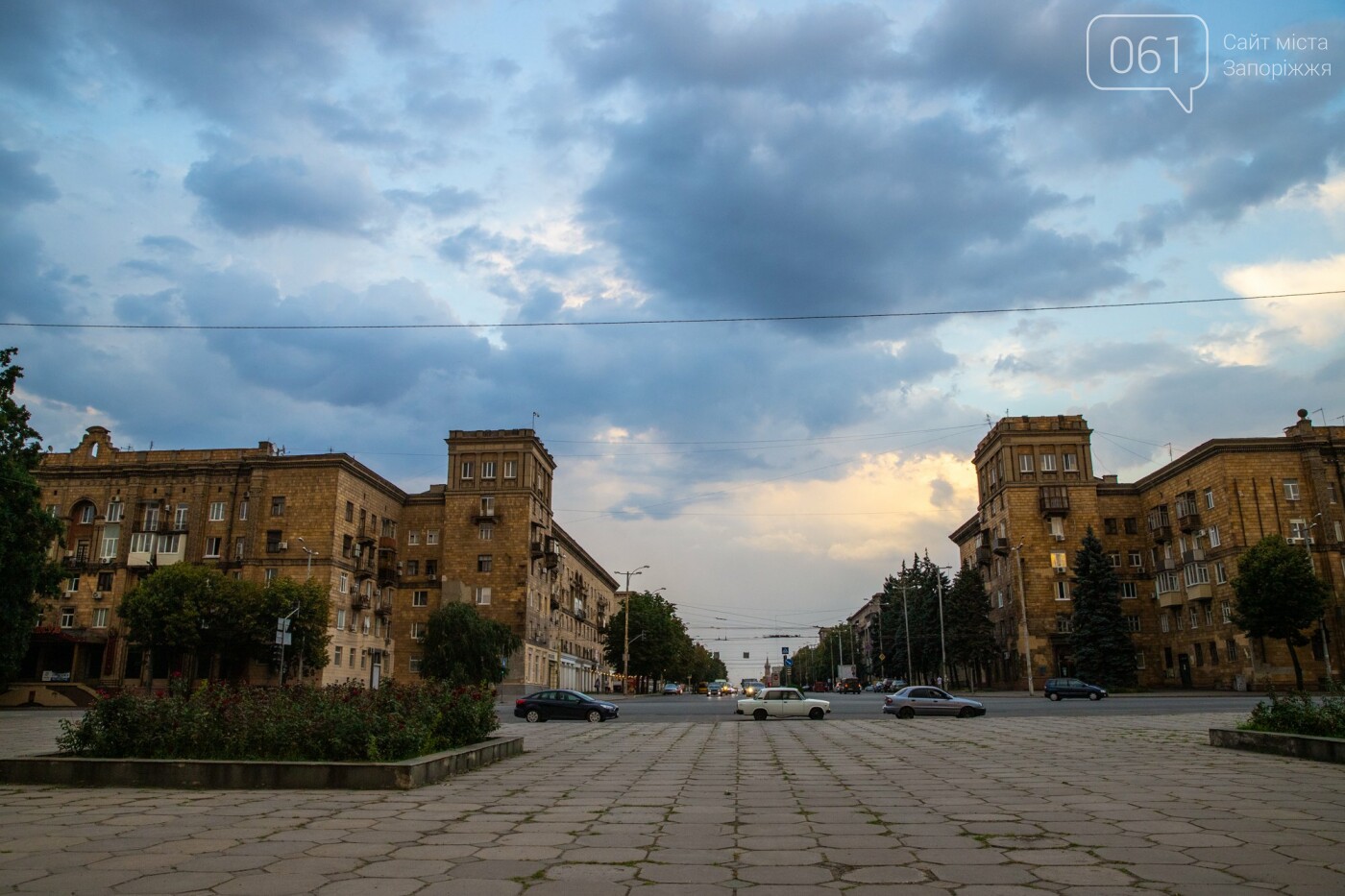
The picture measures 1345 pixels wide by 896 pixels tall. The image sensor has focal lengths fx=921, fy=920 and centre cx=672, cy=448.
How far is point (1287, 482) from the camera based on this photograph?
60.1 m

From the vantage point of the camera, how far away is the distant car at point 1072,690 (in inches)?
1953

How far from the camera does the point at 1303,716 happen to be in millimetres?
15633

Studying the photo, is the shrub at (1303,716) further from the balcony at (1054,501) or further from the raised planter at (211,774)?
the balcony at (1054,501)

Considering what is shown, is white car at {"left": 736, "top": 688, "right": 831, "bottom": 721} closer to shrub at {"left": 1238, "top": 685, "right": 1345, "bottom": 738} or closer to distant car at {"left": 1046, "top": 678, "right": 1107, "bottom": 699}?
distant car at {"left": 1046, "top": 678, "right": 1107, "bottom": 699}

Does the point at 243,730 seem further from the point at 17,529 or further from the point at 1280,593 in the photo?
the point at 1280,593

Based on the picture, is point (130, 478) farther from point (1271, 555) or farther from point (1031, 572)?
point (1271, 555)

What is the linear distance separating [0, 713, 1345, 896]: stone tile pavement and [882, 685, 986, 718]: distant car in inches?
830

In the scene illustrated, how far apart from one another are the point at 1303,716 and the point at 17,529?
46.8 m

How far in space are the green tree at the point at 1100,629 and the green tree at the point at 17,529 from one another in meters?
60.7

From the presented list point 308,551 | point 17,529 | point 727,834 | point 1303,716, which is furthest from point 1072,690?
point 17,529

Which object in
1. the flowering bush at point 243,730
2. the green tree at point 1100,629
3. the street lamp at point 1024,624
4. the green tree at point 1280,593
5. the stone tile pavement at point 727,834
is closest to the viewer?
the stone tile pavement at point 727,834

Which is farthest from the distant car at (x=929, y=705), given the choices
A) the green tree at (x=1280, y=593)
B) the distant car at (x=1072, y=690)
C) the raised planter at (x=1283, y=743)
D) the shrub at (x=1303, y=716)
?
the green tree at (x=1280, y=593)

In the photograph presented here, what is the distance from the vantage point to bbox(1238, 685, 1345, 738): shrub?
14.9 meters

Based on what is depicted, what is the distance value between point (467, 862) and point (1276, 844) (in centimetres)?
658
